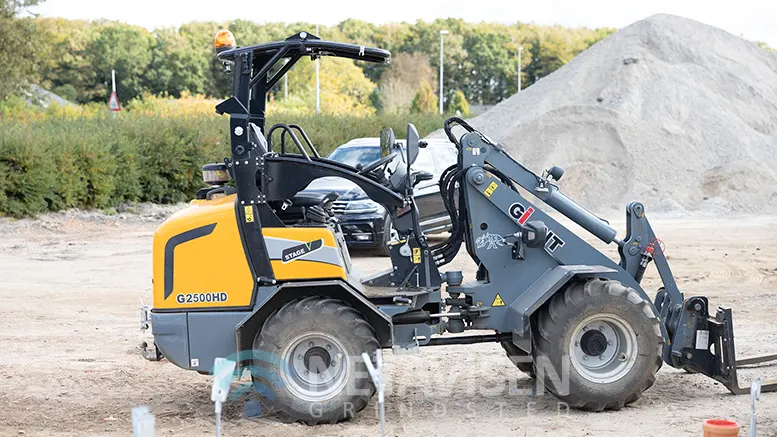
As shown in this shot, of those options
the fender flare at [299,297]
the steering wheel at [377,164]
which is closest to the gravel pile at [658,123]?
the steering wheel at [377,164]

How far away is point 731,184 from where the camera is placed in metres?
26.3

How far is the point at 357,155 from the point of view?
17172mm

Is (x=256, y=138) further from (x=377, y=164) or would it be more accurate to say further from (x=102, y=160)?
(x=102, y=160)

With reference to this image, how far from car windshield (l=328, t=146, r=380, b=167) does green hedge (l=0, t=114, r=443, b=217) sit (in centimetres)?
745

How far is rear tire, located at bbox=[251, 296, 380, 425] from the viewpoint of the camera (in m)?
6.61

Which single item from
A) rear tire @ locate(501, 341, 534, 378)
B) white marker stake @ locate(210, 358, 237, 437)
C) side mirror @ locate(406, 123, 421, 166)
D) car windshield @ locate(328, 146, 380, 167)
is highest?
side mirror @ locate(406, 123, 421, 166)

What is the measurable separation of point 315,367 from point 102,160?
1698 centimetres

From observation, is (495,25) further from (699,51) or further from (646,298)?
(646,298)

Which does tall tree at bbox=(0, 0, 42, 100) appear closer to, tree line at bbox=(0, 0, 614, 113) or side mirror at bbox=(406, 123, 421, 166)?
tree line at bbox=(0, 0, 614, 113)

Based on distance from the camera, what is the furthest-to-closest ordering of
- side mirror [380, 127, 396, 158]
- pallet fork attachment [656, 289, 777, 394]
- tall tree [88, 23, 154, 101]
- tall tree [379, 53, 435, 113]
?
tall tree [88, 23, 154, 101] → tall tree [379, 53, 435, 113] → side mirror [380, 127, 396, 158] → pallet fork attachment [656, 289, 777, 394]

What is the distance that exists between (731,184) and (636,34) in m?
10.3

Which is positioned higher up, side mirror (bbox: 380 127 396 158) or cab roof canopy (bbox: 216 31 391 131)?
cab roof canopy (bbox: 216 31 391 131)

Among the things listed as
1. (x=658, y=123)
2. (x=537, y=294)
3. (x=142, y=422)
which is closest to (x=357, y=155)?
(x=537, y=294)

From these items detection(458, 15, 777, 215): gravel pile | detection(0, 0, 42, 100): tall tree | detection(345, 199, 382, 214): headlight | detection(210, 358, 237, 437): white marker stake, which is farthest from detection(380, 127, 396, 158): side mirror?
detection(0, 0, 42, 100): tall tree
